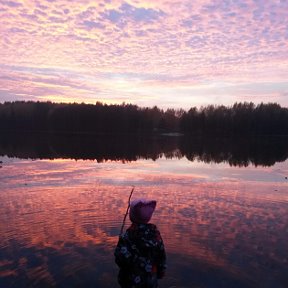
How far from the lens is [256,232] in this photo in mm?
12859

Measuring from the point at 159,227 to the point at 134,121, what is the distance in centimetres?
13785

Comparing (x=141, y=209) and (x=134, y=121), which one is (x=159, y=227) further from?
(x=134, y=121)

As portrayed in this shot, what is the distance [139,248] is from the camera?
576cm

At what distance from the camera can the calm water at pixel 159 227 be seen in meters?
9.16

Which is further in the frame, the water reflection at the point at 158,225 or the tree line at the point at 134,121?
the tree line at the point at 134,121

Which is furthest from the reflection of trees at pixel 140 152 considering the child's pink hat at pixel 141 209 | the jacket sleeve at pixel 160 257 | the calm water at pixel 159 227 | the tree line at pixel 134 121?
the tree line at pixel 134 121

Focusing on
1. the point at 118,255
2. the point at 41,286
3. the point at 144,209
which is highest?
the point at 144,209

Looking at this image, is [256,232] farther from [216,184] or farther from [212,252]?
[216,184]

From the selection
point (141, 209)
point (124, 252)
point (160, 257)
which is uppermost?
point (141, 209)

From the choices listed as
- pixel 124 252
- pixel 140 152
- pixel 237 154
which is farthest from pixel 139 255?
pixel 237 154

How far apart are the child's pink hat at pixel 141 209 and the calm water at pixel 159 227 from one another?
11.5 feet

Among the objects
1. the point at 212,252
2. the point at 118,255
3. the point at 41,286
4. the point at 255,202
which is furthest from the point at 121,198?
the point at 118,255

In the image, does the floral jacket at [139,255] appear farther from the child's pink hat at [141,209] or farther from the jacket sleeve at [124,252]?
the child's pink hat at [141,209]

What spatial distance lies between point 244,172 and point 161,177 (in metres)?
8.01
